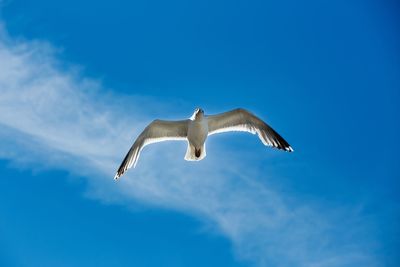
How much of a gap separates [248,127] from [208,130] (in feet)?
3.15

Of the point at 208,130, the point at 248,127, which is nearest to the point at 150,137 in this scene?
the point at 208,130

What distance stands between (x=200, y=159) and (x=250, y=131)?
1525 millimetres

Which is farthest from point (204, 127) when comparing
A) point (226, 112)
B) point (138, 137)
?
point (138, 137)

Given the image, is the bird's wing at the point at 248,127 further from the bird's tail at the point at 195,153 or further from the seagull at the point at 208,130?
the bird's tail at the point at 195,153

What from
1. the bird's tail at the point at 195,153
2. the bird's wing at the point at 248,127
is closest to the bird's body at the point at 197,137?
the bird's tail at the point at 195,153

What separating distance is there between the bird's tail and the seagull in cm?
32

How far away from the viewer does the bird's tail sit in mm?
15133

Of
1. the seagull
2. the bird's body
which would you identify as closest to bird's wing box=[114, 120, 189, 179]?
the seagull

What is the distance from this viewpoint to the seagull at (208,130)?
613 inches

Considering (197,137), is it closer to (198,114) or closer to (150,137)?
(198,114)

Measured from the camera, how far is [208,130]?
1568 centimetres

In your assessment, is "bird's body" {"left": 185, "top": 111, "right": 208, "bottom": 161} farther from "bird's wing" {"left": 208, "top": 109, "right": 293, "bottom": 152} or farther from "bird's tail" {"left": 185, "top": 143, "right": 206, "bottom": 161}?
"bird's wing" {"left": 208, "top": 109, "right": 293, "bottom": 152}

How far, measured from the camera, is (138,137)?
15875mm

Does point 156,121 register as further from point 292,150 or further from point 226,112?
point 292,150
